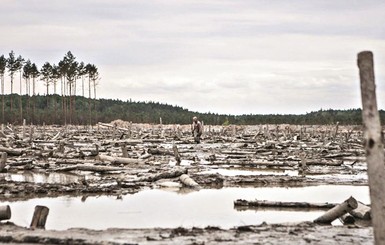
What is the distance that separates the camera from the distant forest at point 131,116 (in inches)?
3745

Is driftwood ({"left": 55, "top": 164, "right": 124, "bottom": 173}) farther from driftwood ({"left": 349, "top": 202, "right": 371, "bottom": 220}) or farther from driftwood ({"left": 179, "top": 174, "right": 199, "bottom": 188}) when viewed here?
driftwood ({"left": 349, "top": 202, "right": 371, "bottom": 220})

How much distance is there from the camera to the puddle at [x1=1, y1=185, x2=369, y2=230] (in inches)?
464

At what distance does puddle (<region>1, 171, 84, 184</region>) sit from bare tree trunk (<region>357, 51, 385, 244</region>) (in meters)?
12.7

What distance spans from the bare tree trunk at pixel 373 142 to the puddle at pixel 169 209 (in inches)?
175

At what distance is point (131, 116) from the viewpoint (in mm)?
114438

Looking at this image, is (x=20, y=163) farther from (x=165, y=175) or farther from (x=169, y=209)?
(x=169, y=209)

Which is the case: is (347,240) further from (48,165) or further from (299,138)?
(299,138)

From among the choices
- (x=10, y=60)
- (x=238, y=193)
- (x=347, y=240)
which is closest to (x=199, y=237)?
(x=347, y=240)

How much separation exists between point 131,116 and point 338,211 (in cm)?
10484

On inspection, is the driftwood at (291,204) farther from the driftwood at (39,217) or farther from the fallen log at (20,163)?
the fallen log at (20,163)

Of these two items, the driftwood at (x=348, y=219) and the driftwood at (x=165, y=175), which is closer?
the driftwood at (x=348, y=219)

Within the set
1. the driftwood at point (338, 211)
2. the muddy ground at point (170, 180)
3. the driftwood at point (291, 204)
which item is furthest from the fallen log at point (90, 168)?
the driftwood at point (338, 211)

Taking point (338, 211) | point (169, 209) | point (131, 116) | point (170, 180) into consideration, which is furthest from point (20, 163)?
point (131, 116)

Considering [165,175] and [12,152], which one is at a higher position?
[12,152]
